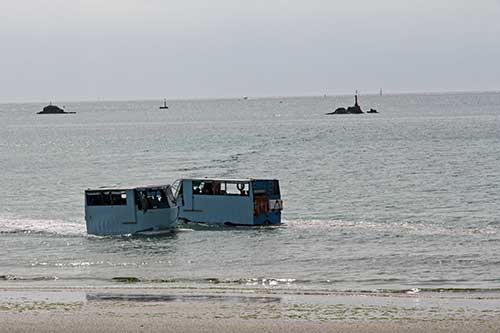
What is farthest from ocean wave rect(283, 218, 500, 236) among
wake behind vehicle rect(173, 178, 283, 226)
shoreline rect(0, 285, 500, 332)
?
shoreline rect(0, 285, 500, 332)

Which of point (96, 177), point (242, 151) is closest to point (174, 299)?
point (96, 177)

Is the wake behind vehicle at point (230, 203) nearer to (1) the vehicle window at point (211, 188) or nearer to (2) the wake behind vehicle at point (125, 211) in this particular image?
(1) the vehicle window at point (211, 188)

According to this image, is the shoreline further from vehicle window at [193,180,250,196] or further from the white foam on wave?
vehicle window at [193,180,250,196]

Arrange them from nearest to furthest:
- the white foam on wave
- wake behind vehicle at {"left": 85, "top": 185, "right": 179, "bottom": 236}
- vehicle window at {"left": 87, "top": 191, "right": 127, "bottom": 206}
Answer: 1. wake behind vehicle at {"left": 85, "top": 185, "right": 179, "bottom": 236}
2. vehicle window at {"left": 87, "top": 191, "right": 127, "bottom": 206}
3. the white foam on wave

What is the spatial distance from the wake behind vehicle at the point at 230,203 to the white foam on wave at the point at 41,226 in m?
6.00

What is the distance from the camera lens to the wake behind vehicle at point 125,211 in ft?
167

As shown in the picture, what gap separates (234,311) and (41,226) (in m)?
31.5

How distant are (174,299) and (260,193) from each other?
78.5ft

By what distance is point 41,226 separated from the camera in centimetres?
5659

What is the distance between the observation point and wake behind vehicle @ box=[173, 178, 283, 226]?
53125mm

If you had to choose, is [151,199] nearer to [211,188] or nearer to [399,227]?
[211,188]

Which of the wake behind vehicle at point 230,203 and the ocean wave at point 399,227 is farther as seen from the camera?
the wake behind vehicle at point 230,203

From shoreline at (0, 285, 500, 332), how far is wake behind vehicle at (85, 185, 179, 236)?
1817 cm

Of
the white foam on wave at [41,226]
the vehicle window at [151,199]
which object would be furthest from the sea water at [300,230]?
the vehicle window at [151,199]
